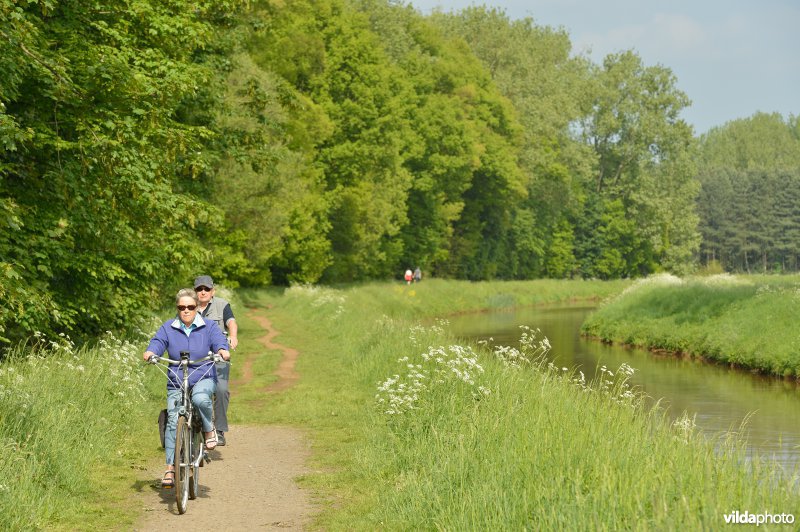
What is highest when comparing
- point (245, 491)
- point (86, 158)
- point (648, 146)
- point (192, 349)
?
point (648, 146)

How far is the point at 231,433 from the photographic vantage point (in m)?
14.4

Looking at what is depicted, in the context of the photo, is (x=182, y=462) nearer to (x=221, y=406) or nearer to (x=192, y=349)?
(x=192, y=349)

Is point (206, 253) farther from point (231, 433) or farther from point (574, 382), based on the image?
point (574, 382)

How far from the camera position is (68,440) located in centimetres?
1108

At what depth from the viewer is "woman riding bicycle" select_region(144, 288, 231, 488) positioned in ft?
32.9

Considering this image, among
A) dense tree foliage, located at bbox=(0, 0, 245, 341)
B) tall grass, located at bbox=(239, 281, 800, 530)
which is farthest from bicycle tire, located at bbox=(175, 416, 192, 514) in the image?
dense tree foliage, located at bbox=(0, 0, 245, 341)

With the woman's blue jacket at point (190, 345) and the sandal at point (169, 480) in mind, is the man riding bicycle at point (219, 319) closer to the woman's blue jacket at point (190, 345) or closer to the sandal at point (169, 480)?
the woman's blue jacket at point (190, 345)

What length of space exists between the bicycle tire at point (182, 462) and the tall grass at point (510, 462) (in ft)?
4.63

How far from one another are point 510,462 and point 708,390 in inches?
623

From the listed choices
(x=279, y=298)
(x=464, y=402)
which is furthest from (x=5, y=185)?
(x=279, y=298)

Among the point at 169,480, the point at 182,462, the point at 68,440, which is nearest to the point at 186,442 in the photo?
the point at 182,462

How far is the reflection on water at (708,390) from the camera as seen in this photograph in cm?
1730

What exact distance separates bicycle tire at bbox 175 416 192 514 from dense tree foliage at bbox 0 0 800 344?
421cm

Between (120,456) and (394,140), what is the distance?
45.3 metres
